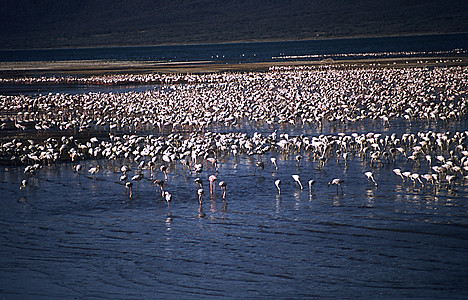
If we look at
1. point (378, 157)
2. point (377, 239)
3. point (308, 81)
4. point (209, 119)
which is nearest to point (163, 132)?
point (209, 119)

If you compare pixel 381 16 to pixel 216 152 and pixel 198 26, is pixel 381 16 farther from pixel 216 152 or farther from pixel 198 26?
pixel 216 152

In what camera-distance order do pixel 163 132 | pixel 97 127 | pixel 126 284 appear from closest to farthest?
1. pixel 126 284
2. pixel 163 132
3. pixel 97 127

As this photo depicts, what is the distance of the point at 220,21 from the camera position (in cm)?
17262

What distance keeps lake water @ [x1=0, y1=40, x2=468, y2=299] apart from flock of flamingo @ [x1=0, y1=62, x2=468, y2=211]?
0.59 meters

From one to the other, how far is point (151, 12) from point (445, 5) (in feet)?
272

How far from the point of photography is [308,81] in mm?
46250

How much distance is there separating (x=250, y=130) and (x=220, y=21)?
150m

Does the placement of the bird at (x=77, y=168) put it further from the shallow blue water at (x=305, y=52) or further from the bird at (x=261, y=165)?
the shallow blue water at (x=305, y=52)

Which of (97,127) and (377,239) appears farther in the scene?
(97,127)

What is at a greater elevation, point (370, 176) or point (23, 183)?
point (370, 176)


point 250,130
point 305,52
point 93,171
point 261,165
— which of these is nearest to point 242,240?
point 261,165

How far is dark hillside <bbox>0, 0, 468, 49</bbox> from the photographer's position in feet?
500

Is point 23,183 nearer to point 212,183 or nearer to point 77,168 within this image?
point 77,168

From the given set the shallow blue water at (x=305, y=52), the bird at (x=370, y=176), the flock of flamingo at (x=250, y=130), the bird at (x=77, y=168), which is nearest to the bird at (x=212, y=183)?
the flock of flamingo at (x=250, y=130)
